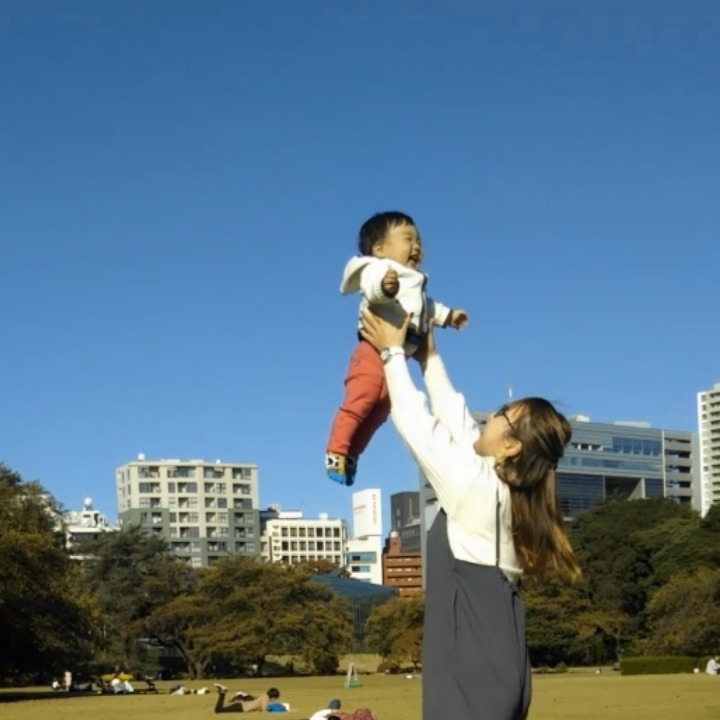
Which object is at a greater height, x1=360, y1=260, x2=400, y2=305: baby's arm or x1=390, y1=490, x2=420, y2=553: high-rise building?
x1=360, y1=260, x2=400, y2=305: baby's arm

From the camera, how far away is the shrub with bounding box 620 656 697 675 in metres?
39.7

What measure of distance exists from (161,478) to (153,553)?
56496 mm

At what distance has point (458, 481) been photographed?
2.42 metres

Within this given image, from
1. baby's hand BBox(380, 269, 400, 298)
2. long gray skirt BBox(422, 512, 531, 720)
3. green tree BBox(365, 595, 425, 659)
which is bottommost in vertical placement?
green tree BBox(365, 595, 425, 659)

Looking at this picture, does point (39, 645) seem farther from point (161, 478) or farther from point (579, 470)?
point (161, 478)

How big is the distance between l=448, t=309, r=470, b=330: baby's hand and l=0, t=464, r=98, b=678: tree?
30541mm

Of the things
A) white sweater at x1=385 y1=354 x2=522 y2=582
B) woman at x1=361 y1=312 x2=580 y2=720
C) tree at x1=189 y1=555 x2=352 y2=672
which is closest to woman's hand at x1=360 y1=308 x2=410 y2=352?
woman at x1=361 y1=312 x2=580 y2=720

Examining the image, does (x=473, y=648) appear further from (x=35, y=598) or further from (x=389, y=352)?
(x=35, y=598)

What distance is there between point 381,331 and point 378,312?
8cm

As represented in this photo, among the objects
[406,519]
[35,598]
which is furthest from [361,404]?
[406,519]

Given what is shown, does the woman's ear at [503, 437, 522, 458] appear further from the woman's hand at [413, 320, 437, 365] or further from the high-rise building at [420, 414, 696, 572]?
the high-rise building at [420, 414, 696, 572]

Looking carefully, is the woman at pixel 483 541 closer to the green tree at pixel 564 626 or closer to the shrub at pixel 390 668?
the green tree at pixel 564 626

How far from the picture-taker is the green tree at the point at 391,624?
52188 mm

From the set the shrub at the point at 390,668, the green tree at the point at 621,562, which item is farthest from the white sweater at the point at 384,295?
the shrub at the point at 390,668
